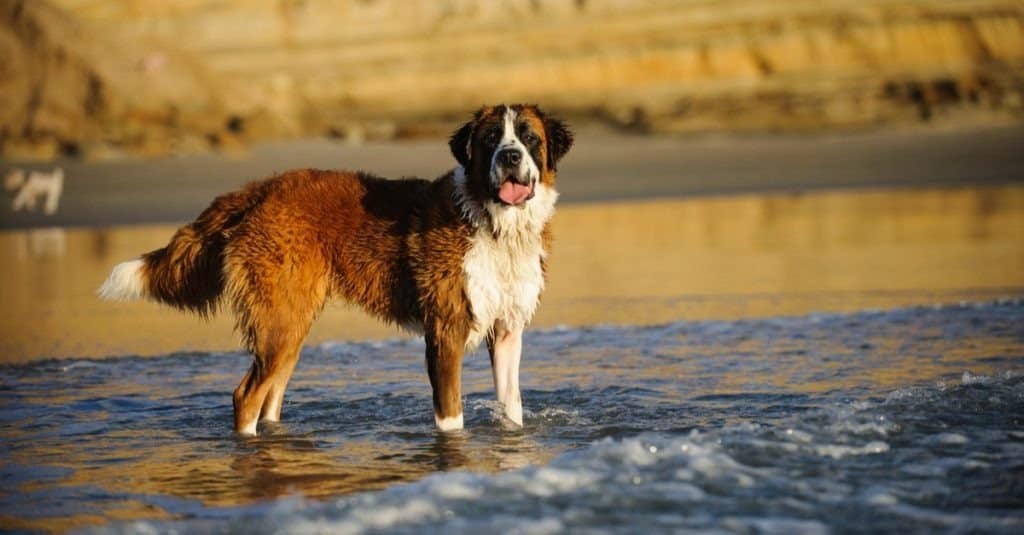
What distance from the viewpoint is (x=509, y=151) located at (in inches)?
281

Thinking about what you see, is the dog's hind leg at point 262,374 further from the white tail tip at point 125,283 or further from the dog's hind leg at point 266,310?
the white tail tip at point 125,283

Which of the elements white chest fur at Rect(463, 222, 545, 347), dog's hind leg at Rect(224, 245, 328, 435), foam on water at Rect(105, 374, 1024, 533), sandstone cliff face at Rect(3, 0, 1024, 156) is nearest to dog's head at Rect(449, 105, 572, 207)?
white chest fur at Rect(463, 222, 545, 347)

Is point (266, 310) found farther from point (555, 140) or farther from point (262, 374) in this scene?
point (555, 140)

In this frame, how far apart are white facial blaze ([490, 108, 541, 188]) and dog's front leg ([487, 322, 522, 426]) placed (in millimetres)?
847

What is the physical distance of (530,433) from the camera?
7312mm

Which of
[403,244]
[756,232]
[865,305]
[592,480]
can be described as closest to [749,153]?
[756,232]

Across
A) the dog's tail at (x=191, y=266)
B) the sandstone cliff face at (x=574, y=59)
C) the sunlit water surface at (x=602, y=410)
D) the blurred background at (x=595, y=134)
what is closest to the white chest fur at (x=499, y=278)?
the sunlit water surface at (x=602, y=410)

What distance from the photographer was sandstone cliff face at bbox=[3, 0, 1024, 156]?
2609 centimetres

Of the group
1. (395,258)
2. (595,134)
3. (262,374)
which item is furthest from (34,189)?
(395,258)

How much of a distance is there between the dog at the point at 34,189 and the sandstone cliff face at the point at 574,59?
4352 millimetres

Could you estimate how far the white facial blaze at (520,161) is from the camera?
7.17 meters

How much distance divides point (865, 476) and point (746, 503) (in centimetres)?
68

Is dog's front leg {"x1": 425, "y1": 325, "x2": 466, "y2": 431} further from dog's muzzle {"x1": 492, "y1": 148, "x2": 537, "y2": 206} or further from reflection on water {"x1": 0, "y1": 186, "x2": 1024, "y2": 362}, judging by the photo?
reflection on water {"x1": 0, "y1": 186, "x2": 1024, "y2": 362}

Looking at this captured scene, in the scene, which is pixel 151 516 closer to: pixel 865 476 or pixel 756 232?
pixel 865 476
